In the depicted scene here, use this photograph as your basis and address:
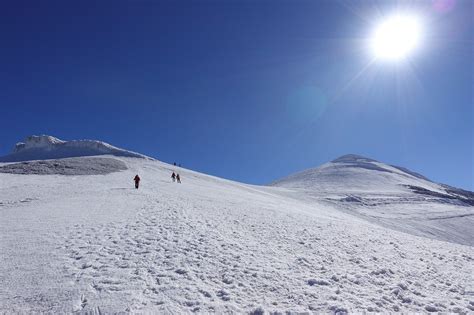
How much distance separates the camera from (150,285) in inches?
322

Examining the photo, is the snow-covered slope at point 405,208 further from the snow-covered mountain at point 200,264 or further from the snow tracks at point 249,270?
the snow tracks at point 249,270

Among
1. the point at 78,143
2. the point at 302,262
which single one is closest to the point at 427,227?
the point at 302,262

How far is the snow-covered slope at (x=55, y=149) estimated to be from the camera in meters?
64.0

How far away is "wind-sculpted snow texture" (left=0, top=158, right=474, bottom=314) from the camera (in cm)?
761

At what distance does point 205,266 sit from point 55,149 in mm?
72896

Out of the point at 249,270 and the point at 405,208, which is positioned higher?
the point at 405,208

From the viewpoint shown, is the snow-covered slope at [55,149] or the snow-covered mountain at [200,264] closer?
the snow-covered mountain at [200,264]

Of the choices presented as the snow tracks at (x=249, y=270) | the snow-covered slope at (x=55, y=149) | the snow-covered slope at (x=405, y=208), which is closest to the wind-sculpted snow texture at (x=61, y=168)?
the snow-covered slope at (x=55, y=149)

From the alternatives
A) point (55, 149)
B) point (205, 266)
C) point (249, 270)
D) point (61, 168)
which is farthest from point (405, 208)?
point (55, 149)

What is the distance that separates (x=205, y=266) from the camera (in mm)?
9945

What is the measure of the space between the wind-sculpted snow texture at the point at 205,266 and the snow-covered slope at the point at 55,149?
161ft

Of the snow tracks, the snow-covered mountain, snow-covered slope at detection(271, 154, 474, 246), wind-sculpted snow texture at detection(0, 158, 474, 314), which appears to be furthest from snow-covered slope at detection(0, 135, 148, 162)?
the snow tracks

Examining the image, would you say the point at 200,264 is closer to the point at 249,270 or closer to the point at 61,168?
the point at 249,270

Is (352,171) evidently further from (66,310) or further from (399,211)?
(66,310)
